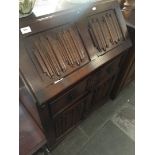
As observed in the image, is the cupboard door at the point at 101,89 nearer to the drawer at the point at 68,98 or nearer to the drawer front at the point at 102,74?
the drawer front at the point at 102,74

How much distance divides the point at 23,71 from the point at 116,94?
1208 millimetres

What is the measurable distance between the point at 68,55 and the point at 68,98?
0.27 meters

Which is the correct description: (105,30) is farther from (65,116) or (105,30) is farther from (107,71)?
(65,116)

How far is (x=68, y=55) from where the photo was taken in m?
0.99

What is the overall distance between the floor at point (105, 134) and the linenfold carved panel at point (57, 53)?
2.71 ft

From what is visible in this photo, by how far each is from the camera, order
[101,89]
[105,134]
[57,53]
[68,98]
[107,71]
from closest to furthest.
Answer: [57,53] → [68,98] → [107,71] → [101,89] → [105,134]

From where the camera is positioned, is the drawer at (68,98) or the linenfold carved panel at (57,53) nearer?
the linenfold carved panel at (57,53)

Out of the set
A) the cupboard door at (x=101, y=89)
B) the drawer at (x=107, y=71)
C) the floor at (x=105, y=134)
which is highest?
the drawer at (x=107, y=71)

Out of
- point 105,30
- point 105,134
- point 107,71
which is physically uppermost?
point 105,30

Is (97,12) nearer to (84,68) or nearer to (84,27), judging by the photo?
(84,27)

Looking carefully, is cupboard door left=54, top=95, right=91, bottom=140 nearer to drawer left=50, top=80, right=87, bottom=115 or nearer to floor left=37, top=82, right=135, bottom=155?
drawer left=50, top=80, right=87, bottom=115

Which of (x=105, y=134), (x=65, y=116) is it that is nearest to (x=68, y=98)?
(x=65, y=116)

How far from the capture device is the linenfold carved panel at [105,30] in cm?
111

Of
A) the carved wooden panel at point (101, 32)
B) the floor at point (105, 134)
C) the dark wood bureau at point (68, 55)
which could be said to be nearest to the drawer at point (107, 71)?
the dark wood bureau at point (68, 55)
